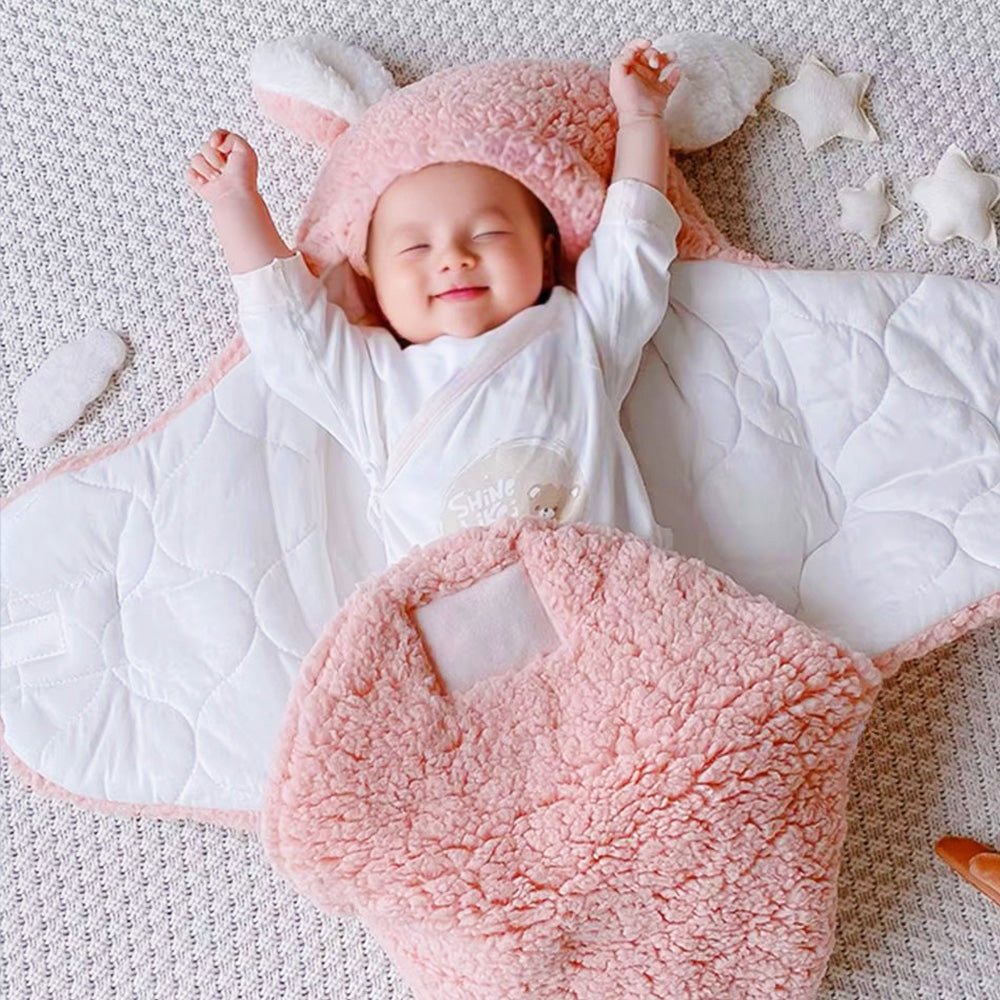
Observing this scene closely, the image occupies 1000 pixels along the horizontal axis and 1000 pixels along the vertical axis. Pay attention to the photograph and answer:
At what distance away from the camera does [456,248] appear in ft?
3.57

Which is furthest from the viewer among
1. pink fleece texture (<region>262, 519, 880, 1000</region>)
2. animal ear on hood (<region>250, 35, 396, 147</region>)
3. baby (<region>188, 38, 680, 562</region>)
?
animal ear on hood (<region>250, 35, 396, 147</region>)

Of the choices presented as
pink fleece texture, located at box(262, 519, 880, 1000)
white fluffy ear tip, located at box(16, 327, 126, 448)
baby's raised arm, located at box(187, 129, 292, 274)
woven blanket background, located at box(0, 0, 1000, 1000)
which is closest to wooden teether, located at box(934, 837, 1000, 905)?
woven blanket background, located at box(0, 0, 1000, 1000)

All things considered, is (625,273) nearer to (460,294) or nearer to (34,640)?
(460,294)

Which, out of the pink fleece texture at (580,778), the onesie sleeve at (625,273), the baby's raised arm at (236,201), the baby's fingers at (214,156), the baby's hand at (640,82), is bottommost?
the pink fleece texture at (580,778)

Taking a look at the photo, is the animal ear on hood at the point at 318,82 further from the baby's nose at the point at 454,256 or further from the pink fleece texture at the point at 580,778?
the pink fleece texture at the point at 580,778

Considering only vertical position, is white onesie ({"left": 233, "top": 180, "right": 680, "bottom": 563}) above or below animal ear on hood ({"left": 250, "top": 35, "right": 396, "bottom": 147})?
below

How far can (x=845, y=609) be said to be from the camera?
1119 mm

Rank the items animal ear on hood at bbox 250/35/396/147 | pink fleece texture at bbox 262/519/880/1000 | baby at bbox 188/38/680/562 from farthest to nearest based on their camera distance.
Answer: animal ear on hood at bbox 250/35/396/147 < baby at bbox 188/38/680/562 < pink fleece texture at bbox 262/519/880/1000

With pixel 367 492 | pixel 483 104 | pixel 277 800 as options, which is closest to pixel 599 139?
pixel 483 104

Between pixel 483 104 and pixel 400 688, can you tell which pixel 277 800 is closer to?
pixel 400 688

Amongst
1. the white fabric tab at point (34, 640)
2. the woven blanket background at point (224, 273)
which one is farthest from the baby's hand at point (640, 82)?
the white fabric tab at point (34, 640)

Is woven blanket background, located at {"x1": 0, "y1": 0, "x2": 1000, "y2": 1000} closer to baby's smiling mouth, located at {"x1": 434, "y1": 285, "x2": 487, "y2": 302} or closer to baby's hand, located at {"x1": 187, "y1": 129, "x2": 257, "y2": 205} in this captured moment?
baby's hand, located at {"x1": 187, "y1": 129, "x2": 257, "y2": 205}

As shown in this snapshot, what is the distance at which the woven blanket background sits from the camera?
3.85ft

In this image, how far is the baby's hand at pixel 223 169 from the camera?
3.76 ft
